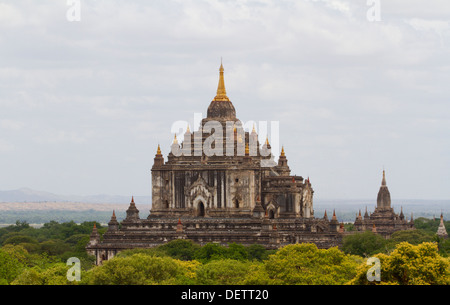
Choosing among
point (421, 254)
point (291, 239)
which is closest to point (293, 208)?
point (291, 239)

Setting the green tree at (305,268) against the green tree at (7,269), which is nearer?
the green tree at (305,268)

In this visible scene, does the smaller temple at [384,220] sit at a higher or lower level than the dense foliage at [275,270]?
higher

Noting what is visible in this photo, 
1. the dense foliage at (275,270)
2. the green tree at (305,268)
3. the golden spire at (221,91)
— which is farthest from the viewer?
the golden spire at (221,91)

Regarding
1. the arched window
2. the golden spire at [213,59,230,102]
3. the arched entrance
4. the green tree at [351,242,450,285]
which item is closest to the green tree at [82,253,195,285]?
the green tree at [351,242,450,285]

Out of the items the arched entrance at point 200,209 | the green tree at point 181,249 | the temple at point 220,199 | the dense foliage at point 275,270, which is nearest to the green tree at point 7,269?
the dense foliage at point 275,270

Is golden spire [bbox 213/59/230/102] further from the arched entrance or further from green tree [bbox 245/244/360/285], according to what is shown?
green tree [bbox 245/244/360/285]

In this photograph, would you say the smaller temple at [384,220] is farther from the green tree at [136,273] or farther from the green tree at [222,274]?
the green tree at [136,273]

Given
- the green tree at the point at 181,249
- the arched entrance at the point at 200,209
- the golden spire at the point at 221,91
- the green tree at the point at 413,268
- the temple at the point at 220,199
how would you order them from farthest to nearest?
the golden spire at the point at 221,91
the arched entrance at the point at 200,209
the temple at the point at 220,199
the green tree at the point at 181,249
the green tree at the point at 413,268

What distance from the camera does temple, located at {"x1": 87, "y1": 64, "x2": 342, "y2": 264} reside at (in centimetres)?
10038

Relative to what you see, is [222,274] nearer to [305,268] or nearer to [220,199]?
[305,268]

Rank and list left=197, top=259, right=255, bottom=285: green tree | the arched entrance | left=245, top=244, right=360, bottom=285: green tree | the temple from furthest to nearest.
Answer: the arched entrance, the temple, left=197, top=259, right=255, bottom=285: green tree, left=245, top=244, right=360, bottom=285: green tree

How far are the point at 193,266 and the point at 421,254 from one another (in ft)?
72.5

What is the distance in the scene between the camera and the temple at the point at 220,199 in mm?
100375
